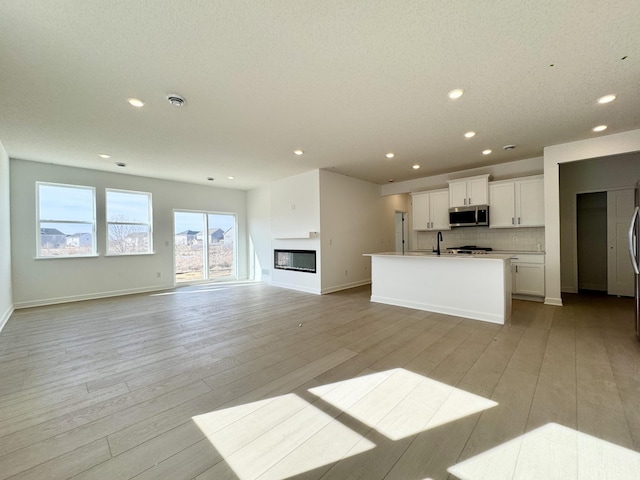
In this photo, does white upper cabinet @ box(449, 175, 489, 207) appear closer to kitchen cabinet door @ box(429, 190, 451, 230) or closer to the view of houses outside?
kitchen cabinet door @ box(429, 190, 451, 230)

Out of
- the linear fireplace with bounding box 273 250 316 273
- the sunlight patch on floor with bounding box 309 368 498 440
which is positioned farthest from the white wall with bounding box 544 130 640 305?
the linear fireplace with bounding box 273 250 316 273

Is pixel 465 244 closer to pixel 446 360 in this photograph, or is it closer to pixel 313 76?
pixel 446 360

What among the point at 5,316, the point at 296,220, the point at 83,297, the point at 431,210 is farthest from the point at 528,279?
the point at 83,297

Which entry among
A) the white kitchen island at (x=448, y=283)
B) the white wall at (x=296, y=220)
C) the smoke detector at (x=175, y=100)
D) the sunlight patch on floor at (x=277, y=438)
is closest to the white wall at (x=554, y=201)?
the white kitchen island at (x=448, y=283)

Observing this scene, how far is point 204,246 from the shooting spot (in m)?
7.67

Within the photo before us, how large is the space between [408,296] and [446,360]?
6.72 feet

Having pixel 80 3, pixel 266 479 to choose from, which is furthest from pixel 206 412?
pixel 80 3

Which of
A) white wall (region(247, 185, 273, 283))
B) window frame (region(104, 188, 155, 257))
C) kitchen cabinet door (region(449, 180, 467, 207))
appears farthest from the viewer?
white wall (region(247, 185, 273, 283))

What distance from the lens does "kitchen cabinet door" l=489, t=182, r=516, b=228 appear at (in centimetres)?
527

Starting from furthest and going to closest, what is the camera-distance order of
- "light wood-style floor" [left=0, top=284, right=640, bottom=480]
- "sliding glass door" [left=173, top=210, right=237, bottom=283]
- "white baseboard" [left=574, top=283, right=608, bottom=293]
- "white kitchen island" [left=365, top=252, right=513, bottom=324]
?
"sliding glass door" [left=173, top=210, right=237, bottom=283] < "white baseboard" [left=574, top=283, right=608, bottom=293] < "white kitchen island" [left=365, top=252, right=513, bottom=324] < "light wood-style floor" [left=0, top=284, right=640, bottom=480]

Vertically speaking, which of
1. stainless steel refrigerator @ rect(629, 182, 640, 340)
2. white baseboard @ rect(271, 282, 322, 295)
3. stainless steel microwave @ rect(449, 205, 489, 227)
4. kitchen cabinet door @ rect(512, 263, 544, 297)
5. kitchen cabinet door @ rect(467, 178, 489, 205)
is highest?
kitchen cabinet door @ rect(467, 178, 489, 205)

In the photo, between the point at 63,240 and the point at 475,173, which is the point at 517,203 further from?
the point at 63,240

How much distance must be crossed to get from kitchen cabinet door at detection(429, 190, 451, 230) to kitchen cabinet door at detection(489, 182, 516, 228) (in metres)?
0.90

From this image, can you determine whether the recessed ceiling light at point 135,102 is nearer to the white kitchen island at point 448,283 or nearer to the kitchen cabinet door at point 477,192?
the white kitchen island at point 448,283
